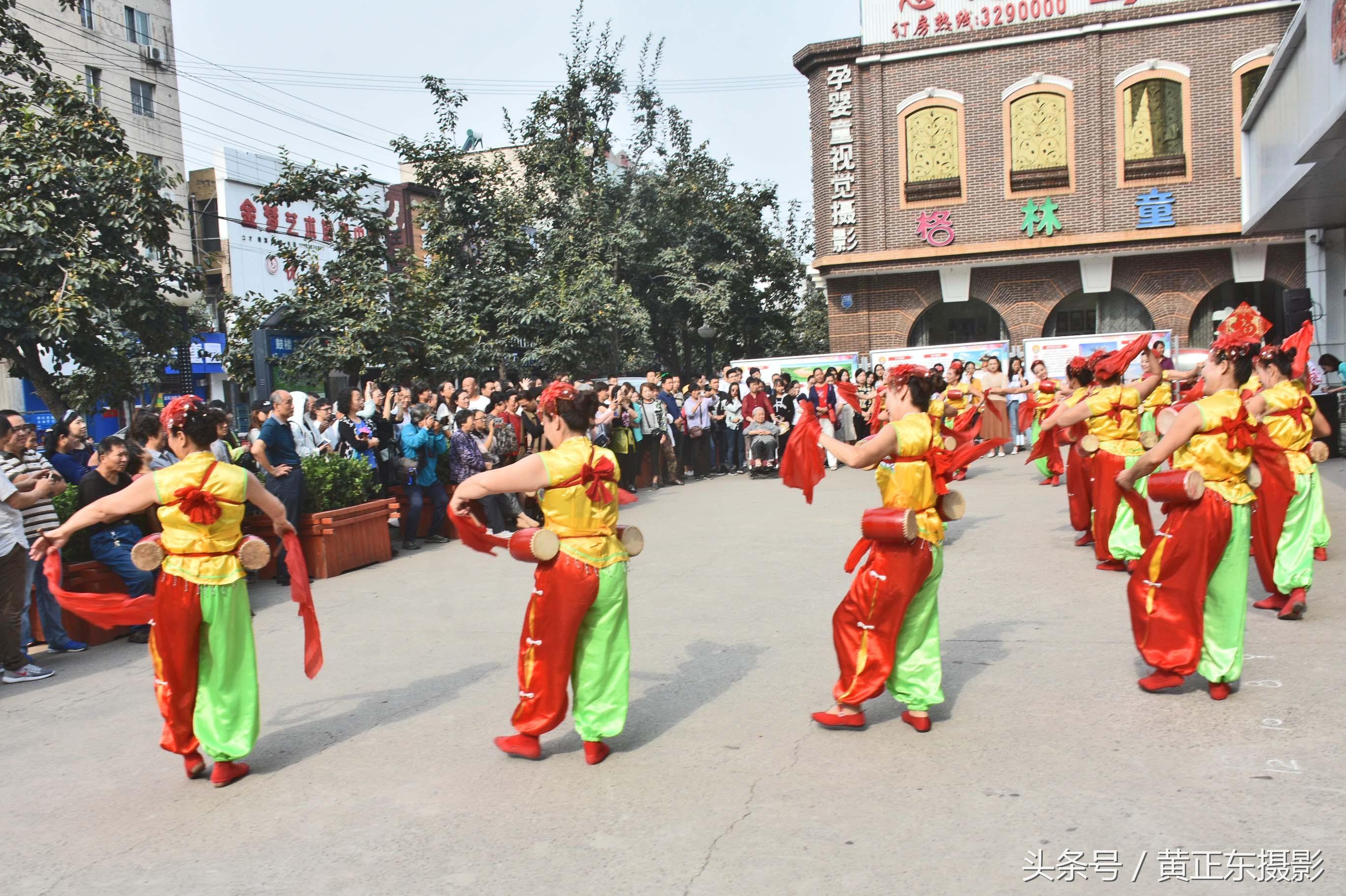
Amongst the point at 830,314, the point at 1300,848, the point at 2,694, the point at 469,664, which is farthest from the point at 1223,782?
the point at 830,314

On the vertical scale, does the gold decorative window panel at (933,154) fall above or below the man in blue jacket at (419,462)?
above

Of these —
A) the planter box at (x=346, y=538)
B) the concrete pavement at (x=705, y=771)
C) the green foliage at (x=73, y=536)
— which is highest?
the green foliage at (x=73, y=536)

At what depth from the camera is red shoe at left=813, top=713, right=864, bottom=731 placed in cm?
530

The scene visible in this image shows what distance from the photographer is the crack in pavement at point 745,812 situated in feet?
12.5

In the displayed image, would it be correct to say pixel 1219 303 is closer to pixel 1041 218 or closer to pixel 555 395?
pixel 1041 218

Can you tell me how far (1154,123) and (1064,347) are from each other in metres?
6.67

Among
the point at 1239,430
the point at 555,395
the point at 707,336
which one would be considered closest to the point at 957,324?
the point at 707,336

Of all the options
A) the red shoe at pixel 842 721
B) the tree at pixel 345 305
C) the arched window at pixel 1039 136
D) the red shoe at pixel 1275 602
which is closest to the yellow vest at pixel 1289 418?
the red shoe at pixel 1275 602

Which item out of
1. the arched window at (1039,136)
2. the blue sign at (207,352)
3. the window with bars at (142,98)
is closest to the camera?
the arched window at (1039,136)

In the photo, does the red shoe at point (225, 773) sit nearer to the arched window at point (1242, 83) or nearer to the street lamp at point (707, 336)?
the street lamp at point (707, 336)

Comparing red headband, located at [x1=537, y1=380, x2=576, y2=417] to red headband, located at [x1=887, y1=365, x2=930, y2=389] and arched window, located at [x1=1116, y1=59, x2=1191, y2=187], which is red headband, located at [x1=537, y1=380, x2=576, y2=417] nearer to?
red headband, located at [x1=887, y1=365, x2=930, y2=389]

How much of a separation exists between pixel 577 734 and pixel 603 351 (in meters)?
15.5

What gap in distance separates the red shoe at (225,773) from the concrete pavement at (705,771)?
0.07m

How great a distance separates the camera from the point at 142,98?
1414 inches
